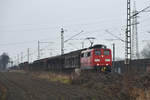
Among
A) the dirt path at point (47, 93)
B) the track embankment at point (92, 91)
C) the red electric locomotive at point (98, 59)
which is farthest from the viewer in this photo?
the red electric locomotive at point (98, 59)

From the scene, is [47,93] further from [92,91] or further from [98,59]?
[98,59]

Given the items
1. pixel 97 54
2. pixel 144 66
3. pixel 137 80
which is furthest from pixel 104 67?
pixel 137 80

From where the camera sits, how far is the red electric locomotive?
2981 cm

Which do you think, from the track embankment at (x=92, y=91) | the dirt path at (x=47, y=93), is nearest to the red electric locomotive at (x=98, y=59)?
the track embankment at (x=92, y=91)

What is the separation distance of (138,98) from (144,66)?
23.9m

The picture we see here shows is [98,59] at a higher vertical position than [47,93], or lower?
higher

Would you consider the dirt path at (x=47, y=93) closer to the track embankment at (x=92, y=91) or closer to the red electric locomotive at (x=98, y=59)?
the track embankment at (x=92, y=91)

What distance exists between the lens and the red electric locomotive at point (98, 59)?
97.8 ft

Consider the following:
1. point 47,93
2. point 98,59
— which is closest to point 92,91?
point 47,93

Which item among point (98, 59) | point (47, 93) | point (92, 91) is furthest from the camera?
point (98, 59)

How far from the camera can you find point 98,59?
3000 cm

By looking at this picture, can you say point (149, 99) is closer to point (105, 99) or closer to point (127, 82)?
point (105, 99)

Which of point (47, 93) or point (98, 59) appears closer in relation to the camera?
point (47, 93)

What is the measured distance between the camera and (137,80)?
19.3 metres
